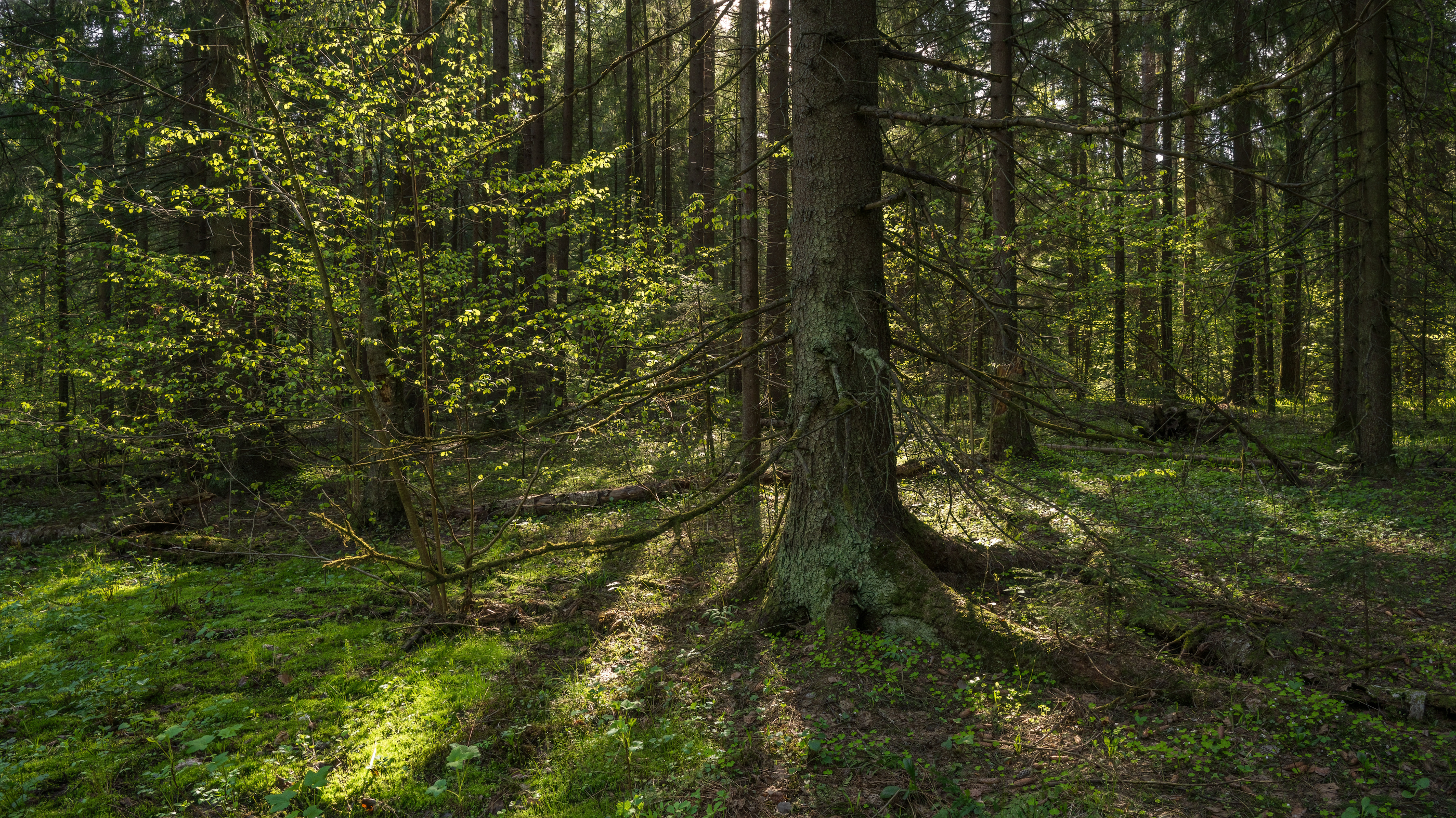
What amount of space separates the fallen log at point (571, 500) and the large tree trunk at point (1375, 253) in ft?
27.3

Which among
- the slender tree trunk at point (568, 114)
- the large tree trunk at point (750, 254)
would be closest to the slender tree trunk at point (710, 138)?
the large tree trunk at point (750, 254)

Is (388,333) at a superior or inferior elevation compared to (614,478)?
superior

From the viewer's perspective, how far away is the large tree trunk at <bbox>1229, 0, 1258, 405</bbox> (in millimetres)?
11227

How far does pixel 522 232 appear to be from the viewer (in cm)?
756

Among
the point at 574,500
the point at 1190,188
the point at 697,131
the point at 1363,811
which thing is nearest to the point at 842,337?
the point at 1363,811

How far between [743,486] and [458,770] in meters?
2.19

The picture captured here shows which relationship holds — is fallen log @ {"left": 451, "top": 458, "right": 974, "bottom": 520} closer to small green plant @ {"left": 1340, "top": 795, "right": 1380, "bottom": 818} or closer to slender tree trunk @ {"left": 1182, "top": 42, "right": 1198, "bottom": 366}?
small green plant @ {"left": 1340, "top": 795, "right": 1380, "bottom": 818}

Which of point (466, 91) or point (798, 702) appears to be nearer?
point (798, 702)

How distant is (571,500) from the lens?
391 inches

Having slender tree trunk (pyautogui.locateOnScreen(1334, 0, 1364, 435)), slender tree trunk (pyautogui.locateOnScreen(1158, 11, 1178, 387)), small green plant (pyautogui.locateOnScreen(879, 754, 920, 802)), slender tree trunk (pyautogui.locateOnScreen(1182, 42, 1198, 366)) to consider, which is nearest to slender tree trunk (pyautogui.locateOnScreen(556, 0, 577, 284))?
slender tree trunk (pyautogui.locateOnScreen(1158, 11, 1178, 387))

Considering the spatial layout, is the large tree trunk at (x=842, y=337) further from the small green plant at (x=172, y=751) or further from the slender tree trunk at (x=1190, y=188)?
the slender tree trunk at (x=1190, y=188)

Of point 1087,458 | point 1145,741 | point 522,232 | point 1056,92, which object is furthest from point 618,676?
point 1056,92

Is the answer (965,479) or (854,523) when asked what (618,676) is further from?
(965,479)

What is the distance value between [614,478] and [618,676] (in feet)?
21.8
